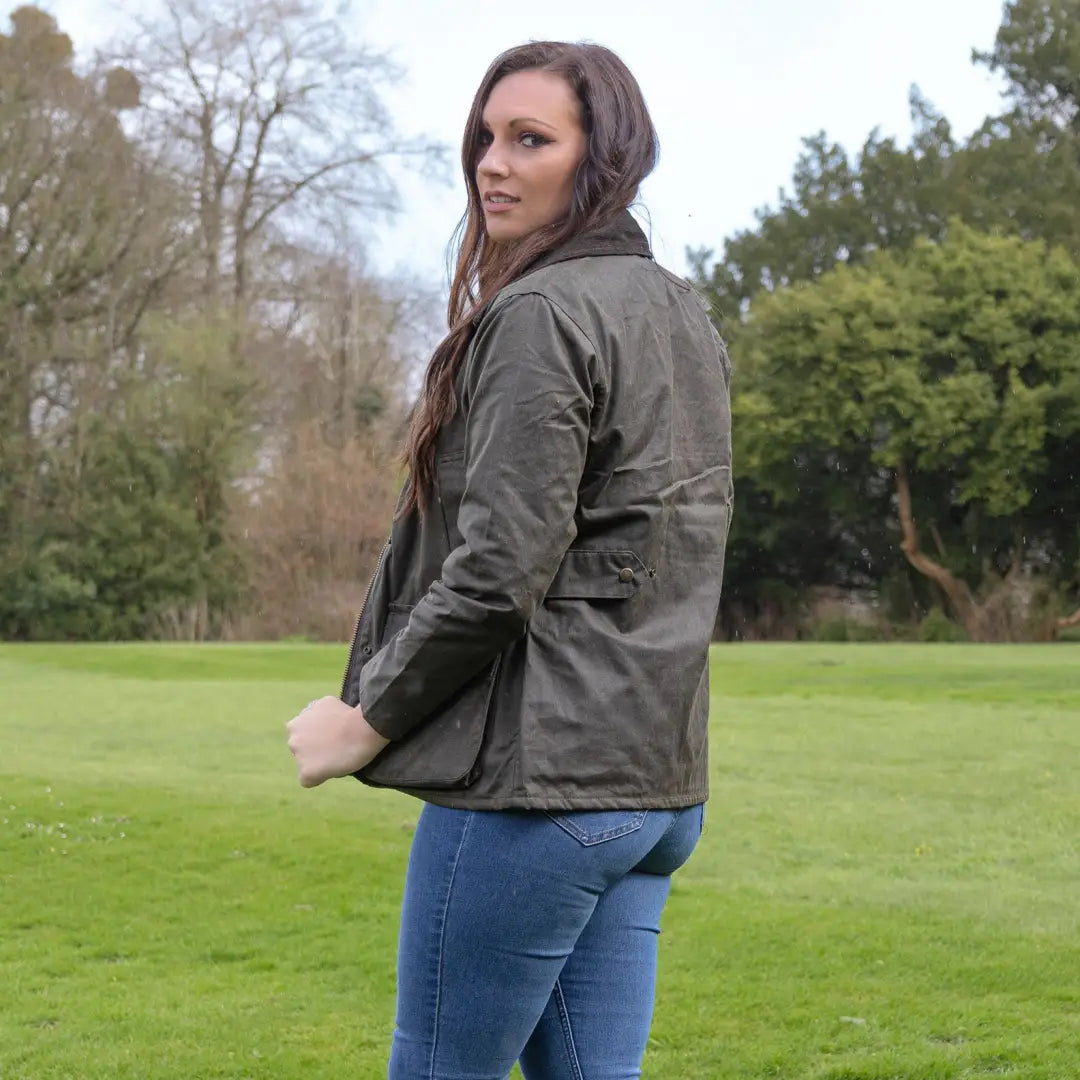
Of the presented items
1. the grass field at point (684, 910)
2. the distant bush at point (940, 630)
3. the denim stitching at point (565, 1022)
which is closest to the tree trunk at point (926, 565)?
the distant bush at point (940, 630)

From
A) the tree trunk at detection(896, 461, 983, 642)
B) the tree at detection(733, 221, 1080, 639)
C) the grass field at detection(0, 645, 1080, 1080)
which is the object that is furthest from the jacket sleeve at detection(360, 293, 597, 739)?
the tree trunk at detection(896, 461, 983, 642)

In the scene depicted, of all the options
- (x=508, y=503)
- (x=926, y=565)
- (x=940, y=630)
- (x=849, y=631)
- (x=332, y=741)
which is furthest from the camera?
(x=849, y=631)

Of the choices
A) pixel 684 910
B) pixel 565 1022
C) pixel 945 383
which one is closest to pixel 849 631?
pixel 945 383

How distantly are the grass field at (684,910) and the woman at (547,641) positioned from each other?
8.42 ft

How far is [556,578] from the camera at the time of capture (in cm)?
167

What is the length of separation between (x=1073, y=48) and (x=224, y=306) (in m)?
20.4

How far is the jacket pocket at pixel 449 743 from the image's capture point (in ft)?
5.45

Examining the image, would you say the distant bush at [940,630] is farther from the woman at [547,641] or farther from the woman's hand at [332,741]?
the woman's hand at [332,741]

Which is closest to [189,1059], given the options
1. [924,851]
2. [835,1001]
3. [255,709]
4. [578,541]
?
[835,1001]

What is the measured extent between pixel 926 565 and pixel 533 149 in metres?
31.7

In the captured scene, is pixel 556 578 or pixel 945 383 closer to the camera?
pixel 556 578

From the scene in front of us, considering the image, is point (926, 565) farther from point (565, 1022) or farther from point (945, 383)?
point (565, 1022)

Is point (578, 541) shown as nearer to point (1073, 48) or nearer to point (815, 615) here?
point (815, 615)

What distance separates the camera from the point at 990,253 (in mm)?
30953
